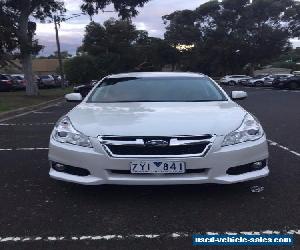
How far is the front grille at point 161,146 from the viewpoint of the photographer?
4.70 metres

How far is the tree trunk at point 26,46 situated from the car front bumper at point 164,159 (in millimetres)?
21755

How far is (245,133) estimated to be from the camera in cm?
502

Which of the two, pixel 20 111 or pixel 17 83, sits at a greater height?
pixel 20 111

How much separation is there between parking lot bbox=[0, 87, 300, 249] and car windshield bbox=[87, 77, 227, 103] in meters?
1.27

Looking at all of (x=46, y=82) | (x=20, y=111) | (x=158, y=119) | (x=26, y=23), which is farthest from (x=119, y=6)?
(x=158, y=119)

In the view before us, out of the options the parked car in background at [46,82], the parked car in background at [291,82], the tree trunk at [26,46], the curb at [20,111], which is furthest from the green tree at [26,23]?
the parked car in background at [291,82]

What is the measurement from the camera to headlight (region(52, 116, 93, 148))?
4899mm

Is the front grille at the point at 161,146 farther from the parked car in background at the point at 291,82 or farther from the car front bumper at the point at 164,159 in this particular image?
the parked car in background at the point at 291,82

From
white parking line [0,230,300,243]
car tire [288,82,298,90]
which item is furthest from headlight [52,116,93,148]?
A: car tire [288,82,298,90]

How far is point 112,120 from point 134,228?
1.32 meters

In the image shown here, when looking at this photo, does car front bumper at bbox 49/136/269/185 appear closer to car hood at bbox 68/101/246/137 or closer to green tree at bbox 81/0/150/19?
car hood at bbox 68/101/246/137

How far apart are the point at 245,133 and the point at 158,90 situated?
1798 mm

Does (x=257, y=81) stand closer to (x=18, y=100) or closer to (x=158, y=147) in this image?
(x=18, y=100)

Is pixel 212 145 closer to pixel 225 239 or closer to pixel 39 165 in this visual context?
pixel 225 239
